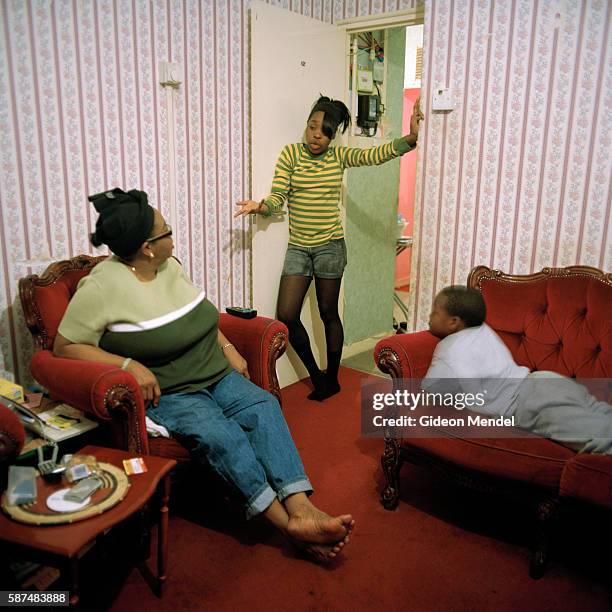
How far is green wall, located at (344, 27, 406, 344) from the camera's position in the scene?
3.91 m

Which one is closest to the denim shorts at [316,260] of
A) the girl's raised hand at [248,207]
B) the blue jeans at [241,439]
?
the girl's raised hand at [248,207]

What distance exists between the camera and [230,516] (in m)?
2.14

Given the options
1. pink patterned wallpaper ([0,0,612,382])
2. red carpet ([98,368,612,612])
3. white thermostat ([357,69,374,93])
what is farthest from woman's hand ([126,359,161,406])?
white thermostat ([357,69,374,93])

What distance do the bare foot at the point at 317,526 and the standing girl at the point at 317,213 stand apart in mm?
1482

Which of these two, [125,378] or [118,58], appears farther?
[118,58]

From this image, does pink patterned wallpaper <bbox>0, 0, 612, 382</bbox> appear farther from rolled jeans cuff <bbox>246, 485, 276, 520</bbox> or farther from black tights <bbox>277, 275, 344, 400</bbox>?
rolled jeans cuff <bbox>246, 485, 276, 520</bbox>

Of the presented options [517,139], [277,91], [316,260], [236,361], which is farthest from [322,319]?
[517,139]

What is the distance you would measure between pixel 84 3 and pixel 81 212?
2.71ft

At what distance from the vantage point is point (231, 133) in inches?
117

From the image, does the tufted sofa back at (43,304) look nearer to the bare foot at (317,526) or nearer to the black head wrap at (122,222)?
the black head wrap at (122,222)

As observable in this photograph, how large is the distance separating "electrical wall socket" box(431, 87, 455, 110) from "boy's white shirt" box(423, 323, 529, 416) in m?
1.37

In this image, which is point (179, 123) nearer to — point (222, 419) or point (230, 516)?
point (222, 419)

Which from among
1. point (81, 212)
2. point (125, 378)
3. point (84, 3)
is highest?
point (84, 3)

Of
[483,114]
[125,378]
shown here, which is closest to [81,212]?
[125,378]
